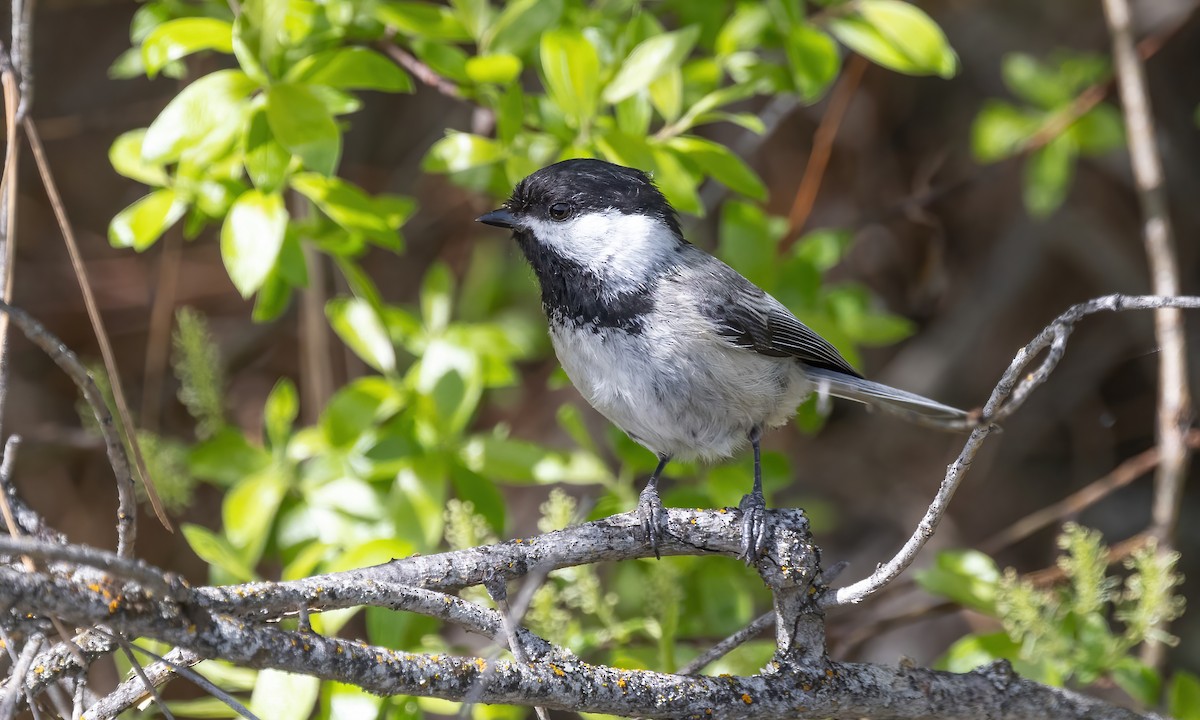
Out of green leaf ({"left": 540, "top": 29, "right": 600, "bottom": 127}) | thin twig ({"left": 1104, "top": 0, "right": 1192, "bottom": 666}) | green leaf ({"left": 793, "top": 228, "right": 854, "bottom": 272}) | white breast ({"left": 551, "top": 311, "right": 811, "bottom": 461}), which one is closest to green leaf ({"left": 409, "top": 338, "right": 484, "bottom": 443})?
white breast ({"left": 551, "top": 311, "right": 811, "bottom": 461})

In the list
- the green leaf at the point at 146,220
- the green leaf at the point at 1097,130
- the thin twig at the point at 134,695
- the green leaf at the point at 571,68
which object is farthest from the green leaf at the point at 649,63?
the green leaf at the point at 1097,130

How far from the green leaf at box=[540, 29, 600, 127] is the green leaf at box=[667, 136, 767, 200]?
24 centimetres

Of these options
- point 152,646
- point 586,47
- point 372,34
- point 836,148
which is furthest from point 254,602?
point 836,148

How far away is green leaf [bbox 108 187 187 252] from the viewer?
236cm

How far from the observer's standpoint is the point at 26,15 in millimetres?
1889

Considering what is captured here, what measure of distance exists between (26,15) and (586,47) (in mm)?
1086

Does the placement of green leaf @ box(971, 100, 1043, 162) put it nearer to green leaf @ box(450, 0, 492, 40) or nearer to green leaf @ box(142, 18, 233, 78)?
green leaf @ box(450, 0, 492, 40)

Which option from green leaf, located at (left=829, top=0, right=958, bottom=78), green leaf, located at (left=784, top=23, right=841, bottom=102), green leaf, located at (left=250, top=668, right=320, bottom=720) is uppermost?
green leaf, located at (left=829, top=0, right=958, bottom=78)

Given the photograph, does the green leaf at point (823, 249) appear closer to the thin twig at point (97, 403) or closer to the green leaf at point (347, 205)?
the green leaf at point (347, 205)

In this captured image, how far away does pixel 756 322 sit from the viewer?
2.52m

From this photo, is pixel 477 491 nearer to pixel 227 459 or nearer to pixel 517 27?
pixel 227 459

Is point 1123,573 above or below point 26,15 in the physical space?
above

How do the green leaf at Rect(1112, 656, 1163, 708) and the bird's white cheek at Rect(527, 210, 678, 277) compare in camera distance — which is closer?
the green leaf at Rect(1112, 656, 1163, 708)

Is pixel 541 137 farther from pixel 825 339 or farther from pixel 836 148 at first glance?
pixel 836 148
